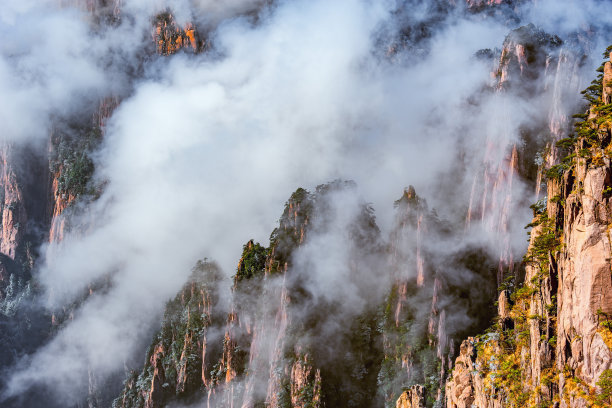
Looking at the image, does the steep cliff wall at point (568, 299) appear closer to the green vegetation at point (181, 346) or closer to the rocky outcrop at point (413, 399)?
the rocky outcrop at point (413, 399)

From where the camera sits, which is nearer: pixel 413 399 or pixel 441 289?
pixel 413 399

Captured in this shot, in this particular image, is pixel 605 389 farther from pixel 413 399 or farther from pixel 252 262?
pixel 252 262

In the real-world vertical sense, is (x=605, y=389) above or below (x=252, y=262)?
below

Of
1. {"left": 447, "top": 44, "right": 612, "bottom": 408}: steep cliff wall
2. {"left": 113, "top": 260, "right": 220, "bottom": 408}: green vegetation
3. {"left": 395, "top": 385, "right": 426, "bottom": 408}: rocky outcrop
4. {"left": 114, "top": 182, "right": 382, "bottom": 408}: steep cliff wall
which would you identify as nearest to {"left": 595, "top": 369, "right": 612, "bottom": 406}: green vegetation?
{"left": 447, "top": 44, "right": 612, "bottom": 408}: steep cliff wall

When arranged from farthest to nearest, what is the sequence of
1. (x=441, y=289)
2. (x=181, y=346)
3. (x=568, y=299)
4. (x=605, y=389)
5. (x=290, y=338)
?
(x=181, y=346), (x=290, y=338), (x=441, y=289), (x=568, y=299), (x=605, y=389)

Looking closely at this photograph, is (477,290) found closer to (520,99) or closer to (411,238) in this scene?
(411,238)

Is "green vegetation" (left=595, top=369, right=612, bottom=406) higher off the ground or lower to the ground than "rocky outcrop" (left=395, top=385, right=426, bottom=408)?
lower

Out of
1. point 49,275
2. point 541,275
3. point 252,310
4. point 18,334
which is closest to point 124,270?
point 49,275

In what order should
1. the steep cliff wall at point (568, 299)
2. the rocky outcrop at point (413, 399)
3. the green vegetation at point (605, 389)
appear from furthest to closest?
the rocky outcrop at point (413, 399) < the steep cliff wall at point (568, 299) < the green vegetation at point (605, 389)

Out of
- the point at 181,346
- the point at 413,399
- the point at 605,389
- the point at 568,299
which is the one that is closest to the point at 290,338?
the point at 413,399

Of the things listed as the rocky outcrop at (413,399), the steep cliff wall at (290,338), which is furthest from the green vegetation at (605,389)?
the steep cliff wall at (290,338)

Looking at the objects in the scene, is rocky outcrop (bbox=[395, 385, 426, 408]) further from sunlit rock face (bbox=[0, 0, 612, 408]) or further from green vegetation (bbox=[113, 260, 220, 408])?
green vegetation (bbox=[113, 260, 220, 408])

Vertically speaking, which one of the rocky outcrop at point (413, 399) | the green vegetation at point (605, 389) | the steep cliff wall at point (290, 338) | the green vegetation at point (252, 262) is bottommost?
the green vegetation at point (605, 389)

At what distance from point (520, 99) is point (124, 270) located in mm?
144990
